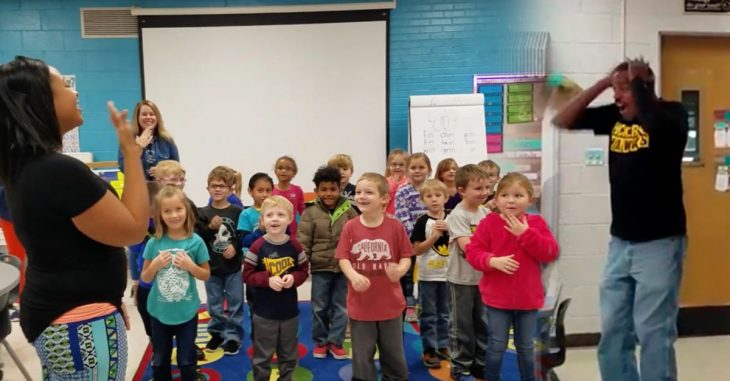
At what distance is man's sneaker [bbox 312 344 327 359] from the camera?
3.54 m

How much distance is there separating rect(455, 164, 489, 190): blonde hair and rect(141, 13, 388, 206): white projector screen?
11.4 ft

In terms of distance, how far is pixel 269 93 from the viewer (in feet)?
19.7

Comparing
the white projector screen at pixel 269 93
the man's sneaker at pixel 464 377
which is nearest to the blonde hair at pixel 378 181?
the man's sneaker at pixel 464 377

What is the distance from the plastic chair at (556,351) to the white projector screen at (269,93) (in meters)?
5.28

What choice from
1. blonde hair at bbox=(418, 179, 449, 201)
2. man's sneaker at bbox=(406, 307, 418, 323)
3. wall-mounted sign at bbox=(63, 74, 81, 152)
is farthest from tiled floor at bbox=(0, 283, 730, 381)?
wall-mounted sign at bbox=(63, 74, 81, 152)

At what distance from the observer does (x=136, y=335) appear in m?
4.05

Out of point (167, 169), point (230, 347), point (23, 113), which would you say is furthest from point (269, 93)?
point (23, 113)

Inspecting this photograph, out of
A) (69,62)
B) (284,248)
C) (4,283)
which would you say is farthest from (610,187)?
(69,62)

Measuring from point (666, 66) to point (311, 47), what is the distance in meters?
5.60

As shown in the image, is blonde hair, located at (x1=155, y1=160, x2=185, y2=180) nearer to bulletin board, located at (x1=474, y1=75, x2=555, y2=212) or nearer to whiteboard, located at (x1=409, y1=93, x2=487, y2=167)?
whiteboard, located at (x1=409, y1=93, x2=487, y2=167)

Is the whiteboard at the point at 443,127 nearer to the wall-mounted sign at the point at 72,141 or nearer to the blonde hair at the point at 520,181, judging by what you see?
the wall-mounted sign at the point at 72,141

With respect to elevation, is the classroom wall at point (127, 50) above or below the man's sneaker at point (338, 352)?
above

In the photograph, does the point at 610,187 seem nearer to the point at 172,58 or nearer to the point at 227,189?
the point at 227,189

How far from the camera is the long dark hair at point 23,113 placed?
1.20 metres
